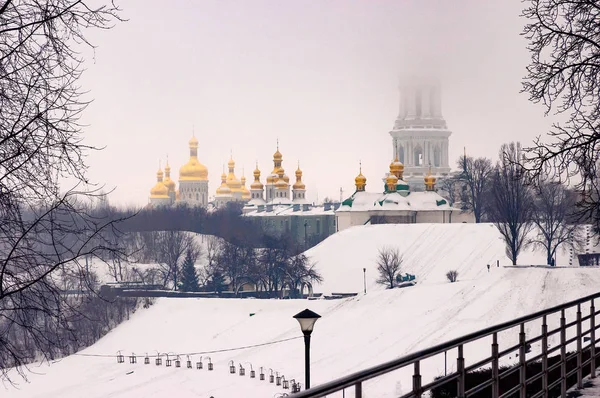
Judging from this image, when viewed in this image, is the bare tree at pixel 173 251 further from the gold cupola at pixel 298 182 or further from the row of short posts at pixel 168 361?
the row of short posts at pixel 168 361

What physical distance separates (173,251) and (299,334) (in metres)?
62.7

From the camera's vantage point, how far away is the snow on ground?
3697cm

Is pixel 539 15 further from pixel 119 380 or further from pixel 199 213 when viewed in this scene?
pixel 199 213

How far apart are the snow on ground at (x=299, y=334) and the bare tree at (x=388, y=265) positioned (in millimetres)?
17884

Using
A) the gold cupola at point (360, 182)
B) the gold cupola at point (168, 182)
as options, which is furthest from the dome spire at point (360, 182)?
the gold cupola at point (168, 182)

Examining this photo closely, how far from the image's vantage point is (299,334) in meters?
47.9

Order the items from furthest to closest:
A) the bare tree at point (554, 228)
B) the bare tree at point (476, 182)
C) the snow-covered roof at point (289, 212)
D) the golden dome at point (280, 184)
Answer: the golden dome at point (280, 184), the snow-covered roof at point (289, 212), the bare tree at point (476, 182), the bare tree at point (554, 228)

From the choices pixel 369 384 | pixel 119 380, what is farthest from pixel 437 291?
pixel 369 384

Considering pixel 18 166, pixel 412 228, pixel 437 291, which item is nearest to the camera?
pixel 18 166

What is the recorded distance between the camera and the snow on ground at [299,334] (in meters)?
37.0

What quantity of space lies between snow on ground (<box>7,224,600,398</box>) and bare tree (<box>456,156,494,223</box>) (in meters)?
45.7

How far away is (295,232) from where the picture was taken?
138000mm

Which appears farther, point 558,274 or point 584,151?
point 558,274

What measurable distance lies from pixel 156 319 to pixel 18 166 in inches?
2176
